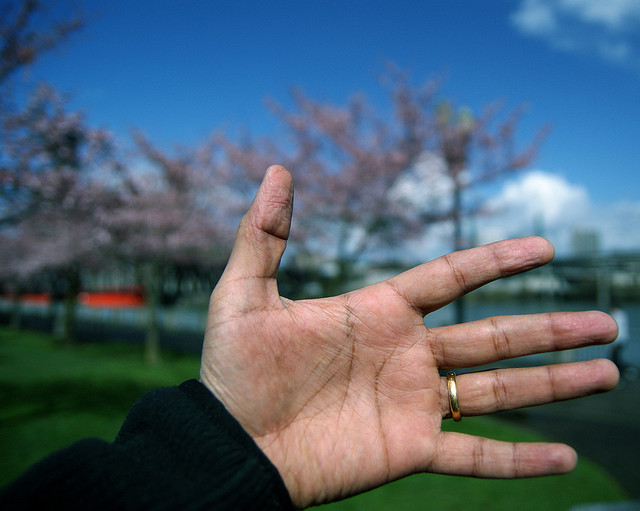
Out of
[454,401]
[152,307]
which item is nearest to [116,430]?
[454,401]

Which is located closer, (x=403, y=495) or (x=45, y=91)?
(x=403, y=495)

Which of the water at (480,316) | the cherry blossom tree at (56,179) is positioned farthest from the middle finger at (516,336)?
the water at (480,316)

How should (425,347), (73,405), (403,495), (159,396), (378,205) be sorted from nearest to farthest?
(159,396) → (425,347) → (403,495) → (73,405) → (378,205)

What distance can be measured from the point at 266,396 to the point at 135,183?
11615mm

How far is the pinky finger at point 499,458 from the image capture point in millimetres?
1686

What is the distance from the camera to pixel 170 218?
12.1 meters

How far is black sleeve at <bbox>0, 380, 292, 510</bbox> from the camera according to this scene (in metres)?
1.23

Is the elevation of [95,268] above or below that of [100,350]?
above

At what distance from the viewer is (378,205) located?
942 centimetres

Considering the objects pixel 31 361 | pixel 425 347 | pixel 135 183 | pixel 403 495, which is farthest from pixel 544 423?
pixel 31 361

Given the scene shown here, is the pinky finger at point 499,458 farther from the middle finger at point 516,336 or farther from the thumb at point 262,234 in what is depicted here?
the thumb at point 262,234

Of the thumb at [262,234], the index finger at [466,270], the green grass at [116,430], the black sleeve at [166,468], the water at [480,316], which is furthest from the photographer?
the water at [480,316]

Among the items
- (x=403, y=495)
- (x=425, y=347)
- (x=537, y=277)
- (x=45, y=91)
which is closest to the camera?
(x=425, y=347)

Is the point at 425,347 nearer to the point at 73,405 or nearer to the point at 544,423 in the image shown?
the point at 544,423
